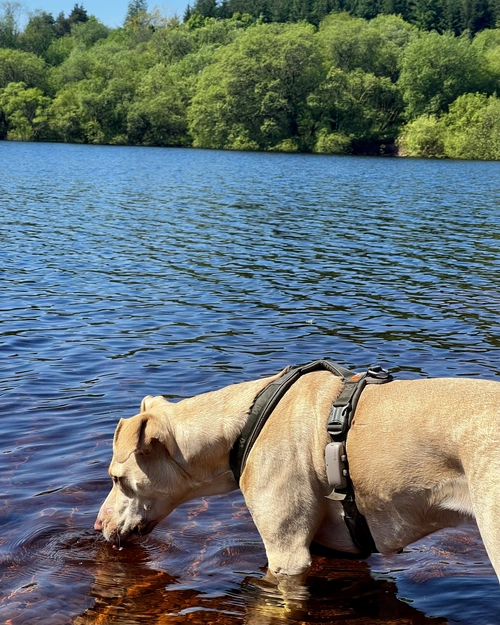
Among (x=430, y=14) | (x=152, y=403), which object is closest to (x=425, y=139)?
(x=152, y=403)

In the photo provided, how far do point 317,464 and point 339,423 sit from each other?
0.32 m

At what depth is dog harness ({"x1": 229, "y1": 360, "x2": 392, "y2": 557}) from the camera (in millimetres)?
5297

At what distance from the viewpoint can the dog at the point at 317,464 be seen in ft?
16.0

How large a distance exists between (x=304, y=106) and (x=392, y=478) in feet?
348

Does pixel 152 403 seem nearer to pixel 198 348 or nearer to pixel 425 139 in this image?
pixel 198 348

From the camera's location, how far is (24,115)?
386 ft

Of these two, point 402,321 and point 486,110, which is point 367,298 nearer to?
point 402,321

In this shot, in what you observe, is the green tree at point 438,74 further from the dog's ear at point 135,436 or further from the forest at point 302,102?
the dog's ear at point 135,436

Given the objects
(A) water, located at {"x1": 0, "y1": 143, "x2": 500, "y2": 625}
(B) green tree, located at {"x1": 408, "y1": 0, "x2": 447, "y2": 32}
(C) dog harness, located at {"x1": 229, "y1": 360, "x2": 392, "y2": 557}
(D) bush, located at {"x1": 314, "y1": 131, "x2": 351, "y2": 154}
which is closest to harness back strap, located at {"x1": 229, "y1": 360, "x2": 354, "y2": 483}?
(C) dog harness, located at {"x1": 229, "y1": 360, "x2": 392, "y2": 557}

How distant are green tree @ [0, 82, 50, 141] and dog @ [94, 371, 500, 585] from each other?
4636 inches

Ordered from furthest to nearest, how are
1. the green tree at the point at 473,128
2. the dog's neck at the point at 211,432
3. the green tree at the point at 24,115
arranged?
the green tree at the point at 24,115 → the green tree at the point at 473,128 → the dog's neck at the point at 211,432

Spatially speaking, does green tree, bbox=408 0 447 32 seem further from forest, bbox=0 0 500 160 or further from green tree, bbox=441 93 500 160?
green tree, bbox=441 93 500 160

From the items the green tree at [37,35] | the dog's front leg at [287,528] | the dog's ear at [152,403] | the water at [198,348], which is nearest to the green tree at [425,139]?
the water at [198,348]

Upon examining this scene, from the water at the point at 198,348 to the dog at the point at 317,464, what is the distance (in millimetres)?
703
